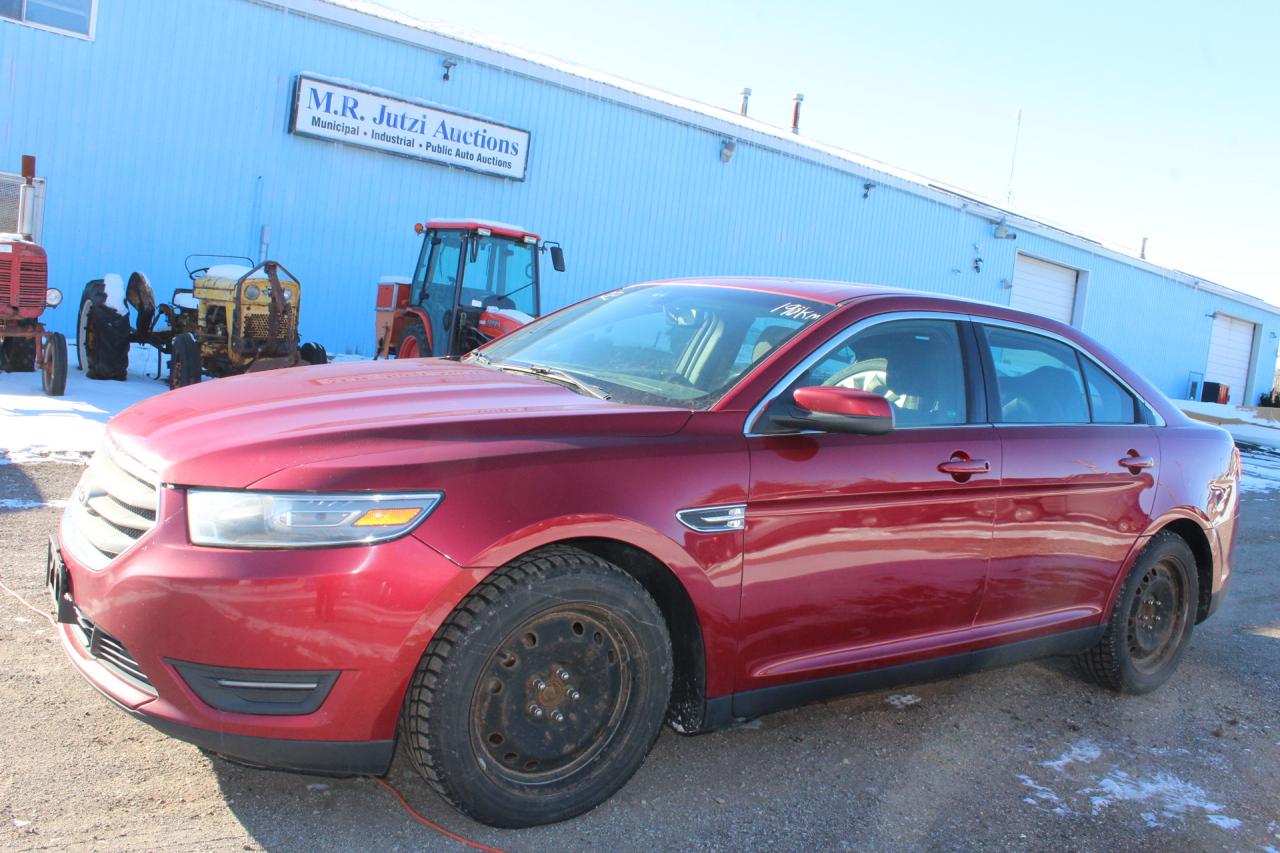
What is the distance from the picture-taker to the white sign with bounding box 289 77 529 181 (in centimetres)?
1530

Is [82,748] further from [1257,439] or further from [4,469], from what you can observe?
[1257,439]

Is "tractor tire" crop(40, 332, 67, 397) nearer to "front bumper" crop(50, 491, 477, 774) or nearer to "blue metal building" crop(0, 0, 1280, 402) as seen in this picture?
"blue metal building" crop(0, 0, 1280, 402)

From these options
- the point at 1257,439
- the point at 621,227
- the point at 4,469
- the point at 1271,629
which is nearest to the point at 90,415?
the point at 4,469

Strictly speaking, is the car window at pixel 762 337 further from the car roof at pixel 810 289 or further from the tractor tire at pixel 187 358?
the tractor tire at pixel 187 358

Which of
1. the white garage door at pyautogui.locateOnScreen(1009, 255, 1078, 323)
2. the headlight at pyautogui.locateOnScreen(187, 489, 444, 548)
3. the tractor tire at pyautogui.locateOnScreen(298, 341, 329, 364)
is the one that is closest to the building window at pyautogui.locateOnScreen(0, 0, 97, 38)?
the tractor tire at pyautogui.locateOnScreen(298, 341, 329, 364)

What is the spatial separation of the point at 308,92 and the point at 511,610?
47.1 ft

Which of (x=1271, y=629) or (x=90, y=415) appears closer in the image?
(x=1271, y=629)

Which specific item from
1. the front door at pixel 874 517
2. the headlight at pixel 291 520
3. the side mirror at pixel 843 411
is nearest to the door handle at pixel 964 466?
the front door at pixel 874 517

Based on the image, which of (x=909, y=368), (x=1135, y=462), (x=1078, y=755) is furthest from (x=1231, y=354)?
(x=909, y=368)

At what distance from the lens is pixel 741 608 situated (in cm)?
308

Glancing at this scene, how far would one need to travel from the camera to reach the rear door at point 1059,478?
3.81 metres

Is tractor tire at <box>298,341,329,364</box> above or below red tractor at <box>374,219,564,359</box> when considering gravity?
below

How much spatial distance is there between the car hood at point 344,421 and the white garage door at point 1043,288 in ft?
86.9

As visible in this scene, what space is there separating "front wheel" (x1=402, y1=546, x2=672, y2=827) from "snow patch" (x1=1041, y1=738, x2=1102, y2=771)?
1.67 m
